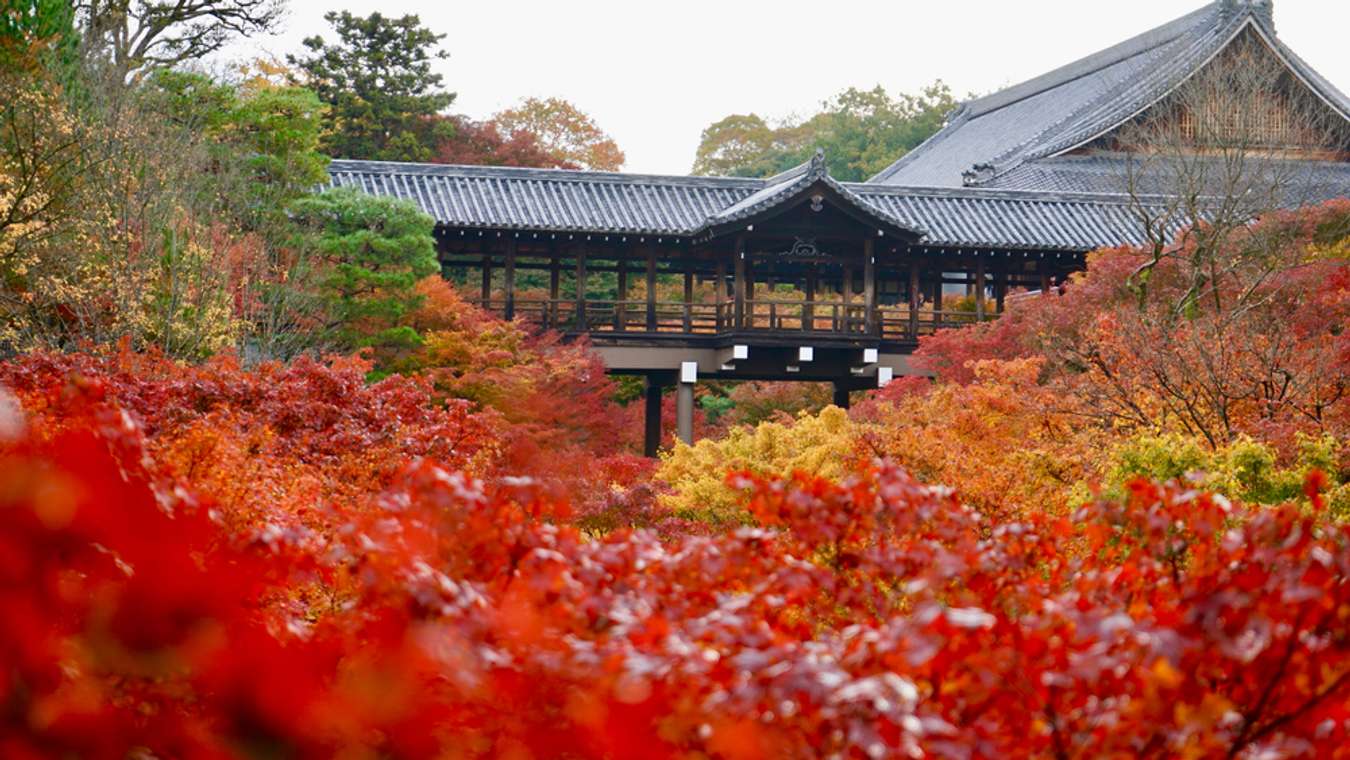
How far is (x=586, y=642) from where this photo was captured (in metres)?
2.88

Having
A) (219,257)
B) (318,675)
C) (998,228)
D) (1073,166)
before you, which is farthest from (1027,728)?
(1073,166)

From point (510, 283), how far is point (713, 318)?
347 cm

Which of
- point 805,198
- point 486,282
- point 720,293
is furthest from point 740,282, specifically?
point 486,282

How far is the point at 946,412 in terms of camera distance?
45.3 feet

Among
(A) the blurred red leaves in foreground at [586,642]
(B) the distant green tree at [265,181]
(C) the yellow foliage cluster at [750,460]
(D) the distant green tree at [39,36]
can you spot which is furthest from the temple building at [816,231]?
(A) the blurred red leaves in foreground at [586,642]

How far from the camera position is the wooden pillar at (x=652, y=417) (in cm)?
2480

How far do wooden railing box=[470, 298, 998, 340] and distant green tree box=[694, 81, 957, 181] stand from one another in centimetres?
3068

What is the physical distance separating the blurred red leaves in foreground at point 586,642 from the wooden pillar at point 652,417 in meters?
21.0

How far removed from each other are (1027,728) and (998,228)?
76.8 feet

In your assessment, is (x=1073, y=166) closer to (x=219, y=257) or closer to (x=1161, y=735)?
(x=219, y=257)

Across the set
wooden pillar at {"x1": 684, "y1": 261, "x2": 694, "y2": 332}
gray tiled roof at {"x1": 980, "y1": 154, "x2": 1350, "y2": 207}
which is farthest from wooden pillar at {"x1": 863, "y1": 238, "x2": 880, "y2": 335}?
gray tiled roof at {"x1": 980, "y1": 154, "x2": 1350, "y2": 207}

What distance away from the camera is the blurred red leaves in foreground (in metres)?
2.63

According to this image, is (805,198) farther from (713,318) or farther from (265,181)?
(265,181)

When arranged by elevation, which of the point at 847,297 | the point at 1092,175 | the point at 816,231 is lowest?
the point at 847,297
